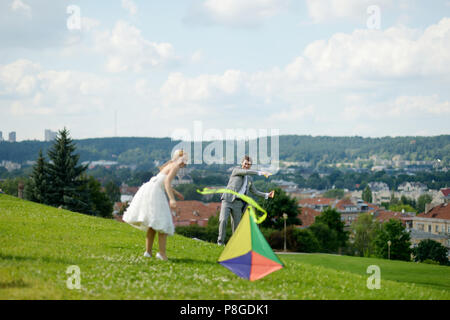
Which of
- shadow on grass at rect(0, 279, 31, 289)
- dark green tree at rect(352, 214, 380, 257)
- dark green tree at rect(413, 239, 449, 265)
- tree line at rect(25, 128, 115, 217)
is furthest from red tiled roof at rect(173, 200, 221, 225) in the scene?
shadow on grass at rect(0, 279, 31, 289)

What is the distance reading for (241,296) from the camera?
8.57 metres

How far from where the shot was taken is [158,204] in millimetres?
11086

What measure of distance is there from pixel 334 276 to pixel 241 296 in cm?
411

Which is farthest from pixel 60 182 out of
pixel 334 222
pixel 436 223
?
pixel 436 223

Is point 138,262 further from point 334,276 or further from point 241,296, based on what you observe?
point 334,276

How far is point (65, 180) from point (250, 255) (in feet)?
162

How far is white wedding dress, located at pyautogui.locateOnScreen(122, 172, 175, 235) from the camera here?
10992 mm

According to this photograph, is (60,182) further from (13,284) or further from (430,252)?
(430,252)

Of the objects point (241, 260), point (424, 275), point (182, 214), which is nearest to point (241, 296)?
point (241, 260)

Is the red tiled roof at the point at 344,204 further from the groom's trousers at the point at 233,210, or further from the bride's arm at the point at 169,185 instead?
the bride's arm at the point at 169,185

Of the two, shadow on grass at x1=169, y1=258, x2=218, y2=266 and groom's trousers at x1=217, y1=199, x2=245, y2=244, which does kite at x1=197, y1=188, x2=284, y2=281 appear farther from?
groom's trousers at x1=217, y1=199, x2=245, y2=244

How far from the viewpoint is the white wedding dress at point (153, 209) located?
10992 mm

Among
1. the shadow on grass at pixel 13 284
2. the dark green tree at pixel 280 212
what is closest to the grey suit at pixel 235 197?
the shadow on grass at pixel 13 284

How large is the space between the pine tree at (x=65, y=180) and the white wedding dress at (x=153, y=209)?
45102mm
